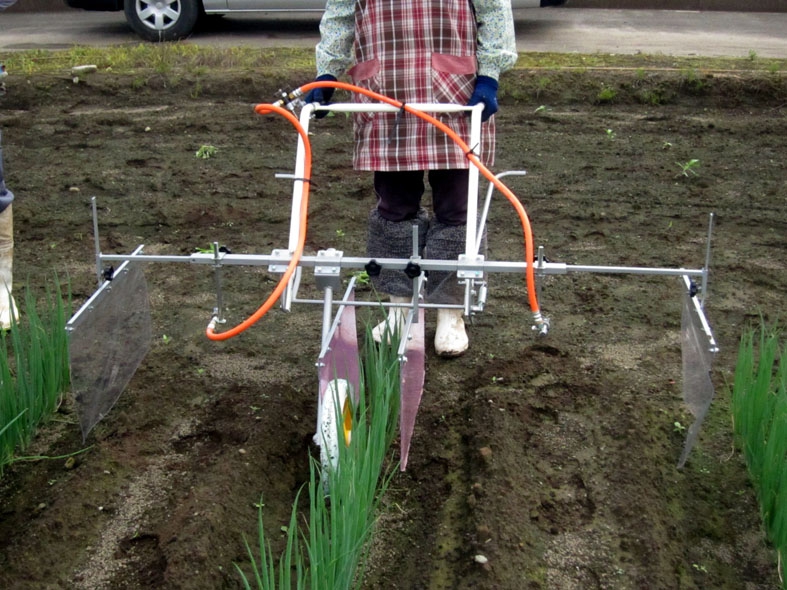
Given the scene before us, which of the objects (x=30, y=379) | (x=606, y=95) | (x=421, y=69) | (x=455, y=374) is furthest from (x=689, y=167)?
(x=30, y=379)

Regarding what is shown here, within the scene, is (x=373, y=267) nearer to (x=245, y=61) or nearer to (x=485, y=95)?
(x=485, y=95)

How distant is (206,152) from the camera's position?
5672mm

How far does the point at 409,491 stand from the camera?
113 inches

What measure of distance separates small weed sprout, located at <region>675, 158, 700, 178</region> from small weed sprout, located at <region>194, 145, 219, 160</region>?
7.96 ft

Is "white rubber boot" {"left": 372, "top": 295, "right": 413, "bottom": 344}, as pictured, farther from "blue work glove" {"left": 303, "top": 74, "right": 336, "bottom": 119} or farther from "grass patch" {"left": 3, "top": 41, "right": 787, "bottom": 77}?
"grass patch" {"left": 3, "top": 41, "right": 787, "bottom": 77}

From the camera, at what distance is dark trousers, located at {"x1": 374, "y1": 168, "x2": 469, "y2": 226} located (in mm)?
3426

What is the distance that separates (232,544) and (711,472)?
51.3 inches

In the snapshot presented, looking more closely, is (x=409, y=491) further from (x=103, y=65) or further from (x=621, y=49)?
(x=621, y=49)

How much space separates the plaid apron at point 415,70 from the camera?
126 inches

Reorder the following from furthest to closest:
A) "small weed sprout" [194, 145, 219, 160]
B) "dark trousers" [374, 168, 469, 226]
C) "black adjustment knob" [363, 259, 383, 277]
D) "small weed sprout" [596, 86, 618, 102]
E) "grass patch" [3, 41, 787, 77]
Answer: "grass patch" [3, 41, 787, 77], "small weed sprout" [596, 86, 618, 102], "small weed sprout" [194, 145, 219, 160], "dark trousers" [374, 168, 469, 226], "black adjustment knob" [363, 259, 383, 277]

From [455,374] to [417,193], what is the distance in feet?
2.00

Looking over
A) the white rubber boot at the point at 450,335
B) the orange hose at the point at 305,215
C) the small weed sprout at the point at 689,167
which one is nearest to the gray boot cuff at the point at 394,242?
the white rubber boot at the point at 450,335

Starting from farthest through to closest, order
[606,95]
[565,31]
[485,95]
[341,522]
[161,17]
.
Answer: [565,31] < [161,17] < [606,95] < [485,95] < [341,522]

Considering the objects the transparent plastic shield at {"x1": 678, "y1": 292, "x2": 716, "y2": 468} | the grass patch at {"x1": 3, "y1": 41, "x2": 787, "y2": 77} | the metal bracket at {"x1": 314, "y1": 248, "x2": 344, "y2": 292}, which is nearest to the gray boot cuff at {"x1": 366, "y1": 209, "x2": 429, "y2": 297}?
the metal bracket at {"x1": 314, "y1": 248, "x2": 344, "y2": 292}
